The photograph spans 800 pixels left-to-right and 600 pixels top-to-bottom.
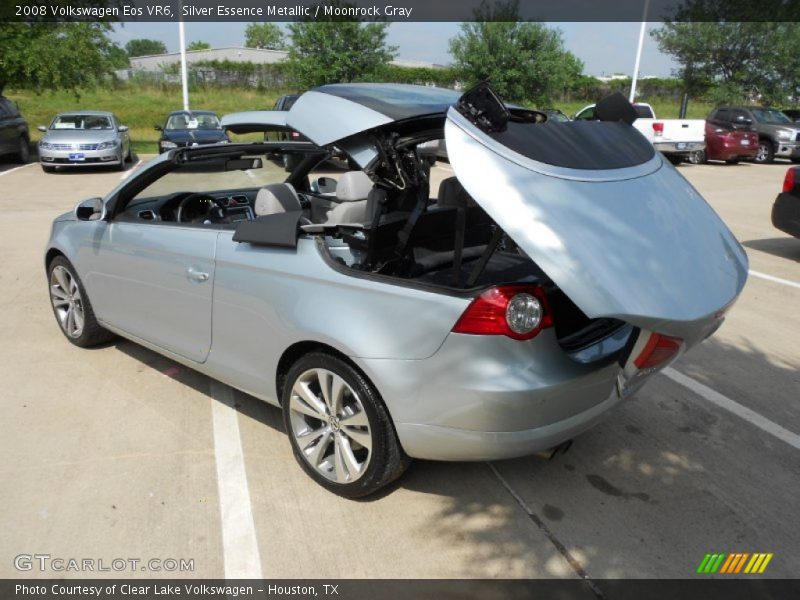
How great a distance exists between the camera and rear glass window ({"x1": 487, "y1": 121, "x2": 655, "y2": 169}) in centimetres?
254

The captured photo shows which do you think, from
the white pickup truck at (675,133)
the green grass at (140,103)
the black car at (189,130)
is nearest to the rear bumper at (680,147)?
the white pickup truck at (675,133)

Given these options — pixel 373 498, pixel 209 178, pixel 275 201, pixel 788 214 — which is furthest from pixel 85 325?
pixel 788 214

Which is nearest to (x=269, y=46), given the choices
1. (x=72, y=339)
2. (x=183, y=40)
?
(x=183, y=40)

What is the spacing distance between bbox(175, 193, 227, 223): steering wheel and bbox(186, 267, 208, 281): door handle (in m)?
0.61

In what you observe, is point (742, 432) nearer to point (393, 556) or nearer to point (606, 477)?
point (606, 477)

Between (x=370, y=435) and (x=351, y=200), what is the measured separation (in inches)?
54.1

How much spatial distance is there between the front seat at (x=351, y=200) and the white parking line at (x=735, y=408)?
2.46 m

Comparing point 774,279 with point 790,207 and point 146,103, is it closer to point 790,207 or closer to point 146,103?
point 790,207

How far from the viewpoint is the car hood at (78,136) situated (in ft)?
50.0

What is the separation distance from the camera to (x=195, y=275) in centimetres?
343

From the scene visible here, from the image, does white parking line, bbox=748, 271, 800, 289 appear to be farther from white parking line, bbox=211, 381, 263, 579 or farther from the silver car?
the silver car

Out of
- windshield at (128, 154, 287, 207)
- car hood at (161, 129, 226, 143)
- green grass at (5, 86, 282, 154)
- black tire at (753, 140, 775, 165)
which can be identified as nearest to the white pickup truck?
black tire at (753, 140, 775, 165)

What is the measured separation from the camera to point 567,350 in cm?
269

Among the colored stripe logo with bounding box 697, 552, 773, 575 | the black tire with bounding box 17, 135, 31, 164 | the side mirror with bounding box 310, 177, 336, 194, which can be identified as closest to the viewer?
the colored stripe logo with bounding box 697, 552, 773, 575
